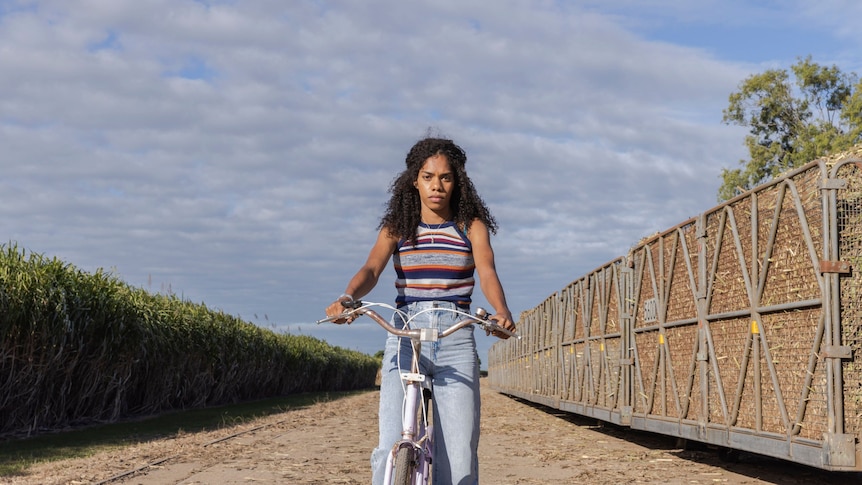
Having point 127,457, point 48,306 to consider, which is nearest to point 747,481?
point 127,457

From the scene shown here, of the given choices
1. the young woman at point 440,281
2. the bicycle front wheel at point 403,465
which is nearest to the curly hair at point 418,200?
the young woman at point 440,281

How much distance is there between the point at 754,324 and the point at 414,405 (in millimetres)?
6006

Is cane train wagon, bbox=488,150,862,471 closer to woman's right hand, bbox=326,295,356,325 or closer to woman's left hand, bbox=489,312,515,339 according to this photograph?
woman's left hand, bbox=489,312,515,339

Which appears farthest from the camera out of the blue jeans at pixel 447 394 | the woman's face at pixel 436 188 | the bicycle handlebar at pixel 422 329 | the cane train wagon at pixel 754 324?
the cane train wagon at pixel 754 324

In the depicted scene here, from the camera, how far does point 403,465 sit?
3854 millimetres

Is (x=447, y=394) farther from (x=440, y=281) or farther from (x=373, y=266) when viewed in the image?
(x=373, y=266)

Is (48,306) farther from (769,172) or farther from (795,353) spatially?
(769,172)

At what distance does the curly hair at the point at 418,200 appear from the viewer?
466 cm

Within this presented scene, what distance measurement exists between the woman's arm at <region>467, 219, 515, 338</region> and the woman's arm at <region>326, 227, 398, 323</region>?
39 cm

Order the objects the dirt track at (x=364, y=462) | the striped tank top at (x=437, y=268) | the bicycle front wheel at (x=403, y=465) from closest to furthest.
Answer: the bicycle front wheel at (x=403, y=465) → the striped tank top at (x=437, y=268) → the dirt track at (x=364, y=462)

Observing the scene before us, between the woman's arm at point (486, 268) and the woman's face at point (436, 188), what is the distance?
0.62ft

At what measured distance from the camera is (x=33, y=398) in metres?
16.1

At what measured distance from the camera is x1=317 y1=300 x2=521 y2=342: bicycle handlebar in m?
4.01

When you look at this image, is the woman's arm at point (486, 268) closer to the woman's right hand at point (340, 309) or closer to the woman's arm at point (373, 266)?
the woman's arm at point (373, 266)
